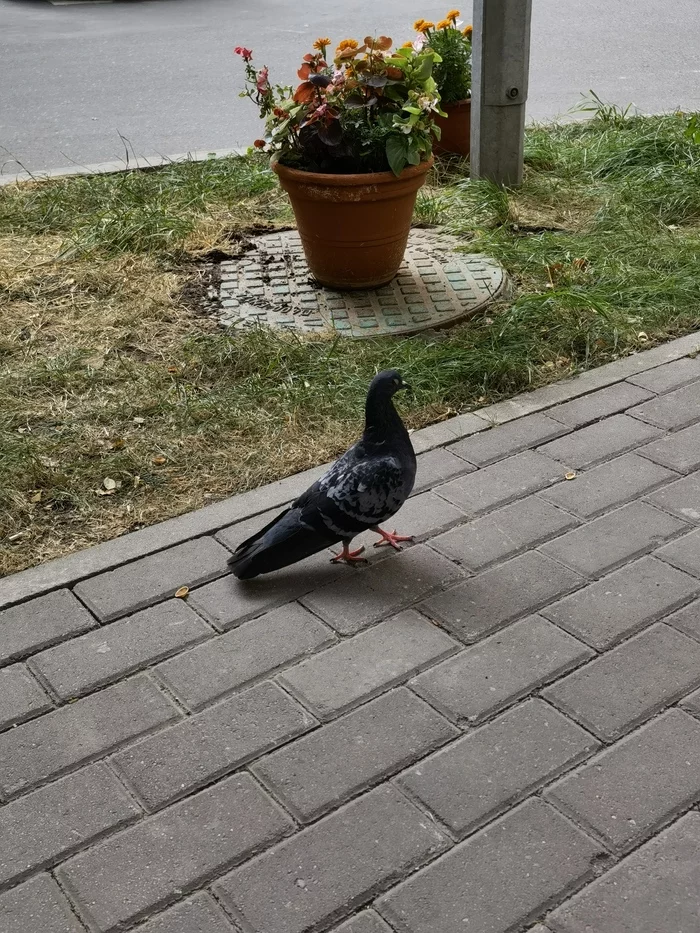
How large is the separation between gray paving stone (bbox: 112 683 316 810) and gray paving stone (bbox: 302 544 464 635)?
13.8 inches

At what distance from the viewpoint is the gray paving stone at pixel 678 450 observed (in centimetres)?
356

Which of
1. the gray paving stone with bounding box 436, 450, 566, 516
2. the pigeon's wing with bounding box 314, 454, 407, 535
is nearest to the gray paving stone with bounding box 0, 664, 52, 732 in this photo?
the pigeon's wing with bounding box 314, 454, 407, 535

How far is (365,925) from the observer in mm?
1990

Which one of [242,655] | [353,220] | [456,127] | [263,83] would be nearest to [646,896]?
[242,655]

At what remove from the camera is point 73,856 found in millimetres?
2164

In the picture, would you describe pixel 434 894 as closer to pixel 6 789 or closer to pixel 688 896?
pixel 688 896

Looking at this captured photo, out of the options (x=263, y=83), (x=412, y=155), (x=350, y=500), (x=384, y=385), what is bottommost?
(x=350, y=500)

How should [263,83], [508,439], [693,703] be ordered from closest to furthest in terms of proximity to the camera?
[693,703], [508,439], [263,83]

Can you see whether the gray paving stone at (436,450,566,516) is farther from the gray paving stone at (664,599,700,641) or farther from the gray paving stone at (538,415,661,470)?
the gray paving stone at (664,599,700,641)

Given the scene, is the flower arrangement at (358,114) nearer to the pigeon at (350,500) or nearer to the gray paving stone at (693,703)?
the pigeon at (350,500)

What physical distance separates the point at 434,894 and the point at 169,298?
140 inches

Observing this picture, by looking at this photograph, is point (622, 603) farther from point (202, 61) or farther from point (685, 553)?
point (202, 61)

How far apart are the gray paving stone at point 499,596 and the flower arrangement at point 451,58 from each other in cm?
442

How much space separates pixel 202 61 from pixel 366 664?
31.3ft
